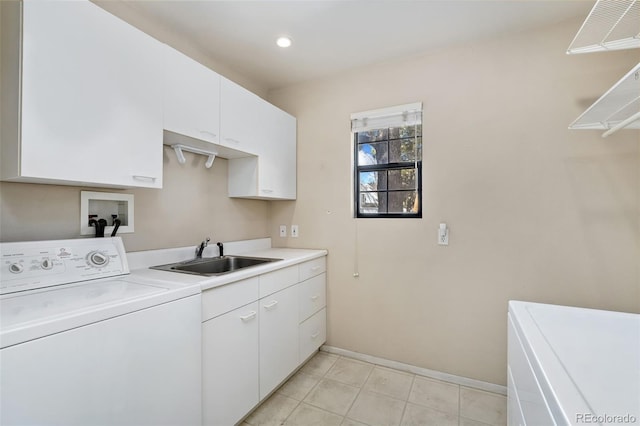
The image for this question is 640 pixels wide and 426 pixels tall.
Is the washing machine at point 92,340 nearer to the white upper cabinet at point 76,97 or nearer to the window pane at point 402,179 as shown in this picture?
the white upper cabinet at point 76,97

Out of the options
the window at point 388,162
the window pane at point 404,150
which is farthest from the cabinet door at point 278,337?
the window pane at point 404,150

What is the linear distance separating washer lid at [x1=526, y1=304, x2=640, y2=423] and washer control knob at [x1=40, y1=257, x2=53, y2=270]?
1868mm

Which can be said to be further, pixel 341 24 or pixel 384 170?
pixel 384 170

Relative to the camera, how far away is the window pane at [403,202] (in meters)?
2.36

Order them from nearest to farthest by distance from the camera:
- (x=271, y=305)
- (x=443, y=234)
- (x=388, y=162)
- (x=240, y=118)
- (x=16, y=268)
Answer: (x=16, y=268) < (x=271, y=305) < (x=240, y=118) < (x=443, y=234) < (x=388, y=162)

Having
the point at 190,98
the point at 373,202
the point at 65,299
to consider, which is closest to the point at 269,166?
the point at 190,98

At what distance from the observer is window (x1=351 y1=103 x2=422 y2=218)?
2.33 meters

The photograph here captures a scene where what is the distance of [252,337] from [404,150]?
183 cm

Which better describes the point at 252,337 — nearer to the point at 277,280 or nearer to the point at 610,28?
the point at 277,280

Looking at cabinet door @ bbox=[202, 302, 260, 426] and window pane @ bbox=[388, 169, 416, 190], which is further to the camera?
window pane @ bbox=[388, 169, 416, 190]

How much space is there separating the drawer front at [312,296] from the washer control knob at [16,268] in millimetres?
1509

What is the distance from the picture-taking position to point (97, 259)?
1425mm

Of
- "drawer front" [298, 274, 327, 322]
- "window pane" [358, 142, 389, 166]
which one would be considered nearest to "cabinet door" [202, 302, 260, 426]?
"drawer front" [298, 274, 327, 322]

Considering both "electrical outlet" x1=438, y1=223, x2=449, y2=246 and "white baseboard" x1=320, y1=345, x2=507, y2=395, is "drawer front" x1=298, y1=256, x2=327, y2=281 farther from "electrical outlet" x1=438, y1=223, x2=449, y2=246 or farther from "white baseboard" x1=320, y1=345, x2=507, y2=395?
"electrical outlet" x1=438, y1=223, x2=449, y2=246
